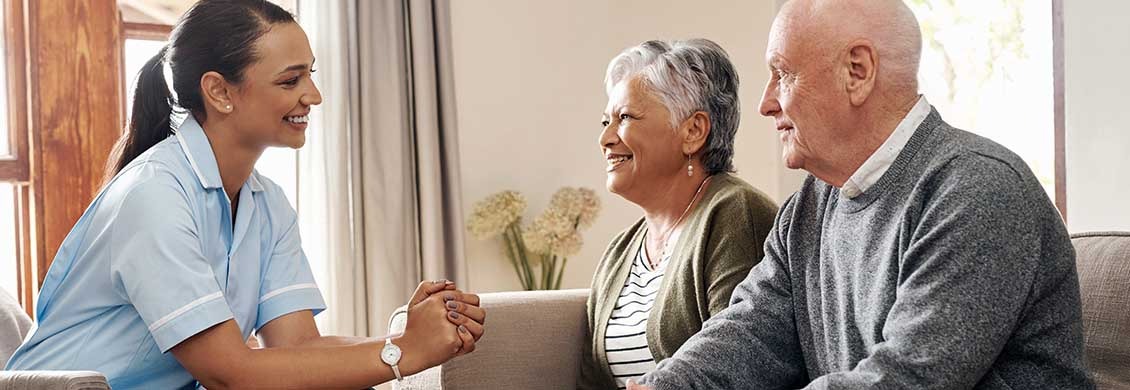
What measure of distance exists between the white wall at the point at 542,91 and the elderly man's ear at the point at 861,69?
2370 millimetres

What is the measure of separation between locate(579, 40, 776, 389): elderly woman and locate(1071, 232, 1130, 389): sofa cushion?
58 centimetres

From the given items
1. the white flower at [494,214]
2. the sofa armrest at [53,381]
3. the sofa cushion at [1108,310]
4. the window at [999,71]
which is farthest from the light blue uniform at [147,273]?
the window at [999,71]

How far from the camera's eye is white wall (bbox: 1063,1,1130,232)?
286cm

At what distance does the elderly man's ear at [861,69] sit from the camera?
5.06ft

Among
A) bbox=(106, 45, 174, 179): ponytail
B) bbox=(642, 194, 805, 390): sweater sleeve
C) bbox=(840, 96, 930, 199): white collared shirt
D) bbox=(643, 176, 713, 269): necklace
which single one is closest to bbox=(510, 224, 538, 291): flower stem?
bbox=(643, 176, 713, 269): necklace

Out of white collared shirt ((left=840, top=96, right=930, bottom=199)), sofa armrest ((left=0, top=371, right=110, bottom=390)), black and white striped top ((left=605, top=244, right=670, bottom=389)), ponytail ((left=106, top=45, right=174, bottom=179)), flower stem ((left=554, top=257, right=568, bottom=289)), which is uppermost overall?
ponytail ((left=106, top=45, right=174, bottom=179))

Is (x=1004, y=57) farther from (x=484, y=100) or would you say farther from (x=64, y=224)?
(x=64, y=224)

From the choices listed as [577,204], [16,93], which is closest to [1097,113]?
[577,204]

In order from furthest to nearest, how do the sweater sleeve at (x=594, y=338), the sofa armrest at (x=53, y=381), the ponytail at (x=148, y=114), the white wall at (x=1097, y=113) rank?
the white wall at (x=1097, y=113), the sweater sleeve at (x=594, y=338), the ponytail at (x=148, y=114), the sofa armrest at (x=53, y=381)

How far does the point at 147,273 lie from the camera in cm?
172

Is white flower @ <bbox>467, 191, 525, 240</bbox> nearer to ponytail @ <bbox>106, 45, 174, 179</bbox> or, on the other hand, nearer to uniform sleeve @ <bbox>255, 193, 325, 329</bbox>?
uniform sleeve @ <bbox>255, 193, 325, 329</bbox>

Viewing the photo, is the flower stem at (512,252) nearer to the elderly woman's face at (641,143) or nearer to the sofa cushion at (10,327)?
the elderly woman's face at (641,143)

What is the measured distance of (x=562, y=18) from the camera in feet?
13.1

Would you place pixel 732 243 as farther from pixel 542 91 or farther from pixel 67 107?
pixel 67 107
